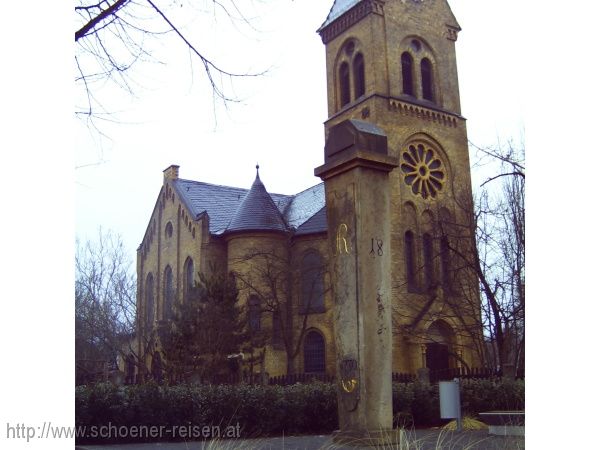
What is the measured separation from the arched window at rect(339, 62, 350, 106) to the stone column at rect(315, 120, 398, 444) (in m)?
25.0

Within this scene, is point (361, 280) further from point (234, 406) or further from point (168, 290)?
point (168, 290)

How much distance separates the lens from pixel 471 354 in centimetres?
2747

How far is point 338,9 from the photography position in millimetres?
32875

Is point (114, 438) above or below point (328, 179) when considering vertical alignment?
below

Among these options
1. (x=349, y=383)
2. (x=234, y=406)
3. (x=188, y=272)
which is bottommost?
(x=234, y=406)

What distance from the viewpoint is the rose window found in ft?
97.2

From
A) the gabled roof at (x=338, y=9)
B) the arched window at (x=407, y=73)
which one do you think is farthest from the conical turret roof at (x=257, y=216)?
the gabled roof at (x=338, y=9)

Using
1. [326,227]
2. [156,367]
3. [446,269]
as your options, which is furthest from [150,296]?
[446,269]

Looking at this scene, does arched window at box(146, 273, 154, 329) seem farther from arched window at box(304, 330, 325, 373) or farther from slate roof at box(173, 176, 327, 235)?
arched window at box(304, 330, 325, 373)

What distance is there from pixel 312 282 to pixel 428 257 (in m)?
4.97

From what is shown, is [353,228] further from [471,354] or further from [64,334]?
[471,354]

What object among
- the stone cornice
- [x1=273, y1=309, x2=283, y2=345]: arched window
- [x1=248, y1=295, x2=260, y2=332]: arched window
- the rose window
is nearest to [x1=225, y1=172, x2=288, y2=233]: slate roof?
[x1=248, y1=295, x2=260, y2=332]: arched window

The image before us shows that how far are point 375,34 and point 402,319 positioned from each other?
13.0 metres

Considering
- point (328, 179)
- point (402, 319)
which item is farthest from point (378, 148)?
point (402, 319)
